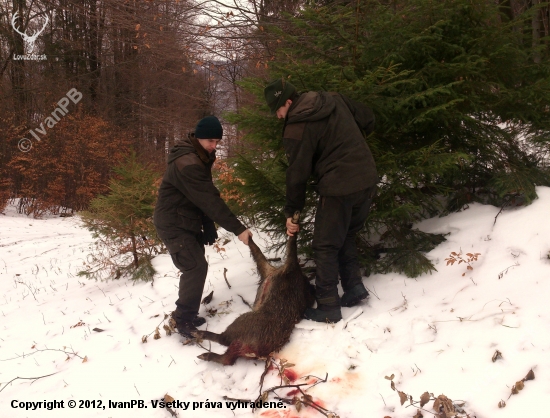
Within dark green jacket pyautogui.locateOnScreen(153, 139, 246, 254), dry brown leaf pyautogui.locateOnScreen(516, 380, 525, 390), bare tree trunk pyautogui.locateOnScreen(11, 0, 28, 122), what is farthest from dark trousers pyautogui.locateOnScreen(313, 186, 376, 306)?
bare tree trunk pyautogui.locateOnScreen(11, 0, 28, 122)

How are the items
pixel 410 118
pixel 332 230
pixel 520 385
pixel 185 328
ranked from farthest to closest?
pixel 410 118, pixel 185 328, pixel 332 230, pixel 520 385

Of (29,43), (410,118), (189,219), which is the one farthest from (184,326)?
(29,43)

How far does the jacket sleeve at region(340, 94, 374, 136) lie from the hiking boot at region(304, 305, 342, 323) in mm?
1781

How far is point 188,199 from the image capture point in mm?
3674

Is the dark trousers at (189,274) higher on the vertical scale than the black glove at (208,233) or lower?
lower

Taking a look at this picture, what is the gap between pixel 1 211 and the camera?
52.3ft

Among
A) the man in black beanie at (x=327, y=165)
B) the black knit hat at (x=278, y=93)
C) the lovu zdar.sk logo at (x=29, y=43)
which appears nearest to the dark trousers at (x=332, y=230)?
the man in black beanie at (x=327, y=165)

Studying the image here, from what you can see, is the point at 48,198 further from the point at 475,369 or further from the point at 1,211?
the point at 475,369

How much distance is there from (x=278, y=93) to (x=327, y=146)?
0.64 metres

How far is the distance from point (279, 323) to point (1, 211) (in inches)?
673

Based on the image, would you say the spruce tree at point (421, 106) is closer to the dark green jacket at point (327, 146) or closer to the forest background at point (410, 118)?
the forest background at point (410, 118)

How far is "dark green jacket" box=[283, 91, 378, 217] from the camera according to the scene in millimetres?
3324

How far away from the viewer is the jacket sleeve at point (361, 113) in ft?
11.9

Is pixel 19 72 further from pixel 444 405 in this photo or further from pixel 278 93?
pixel 444 405
